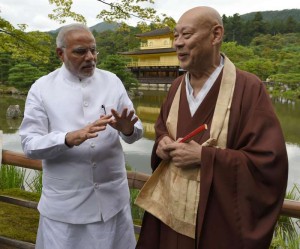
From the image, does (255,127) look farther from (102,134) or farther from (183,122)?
(102,134)

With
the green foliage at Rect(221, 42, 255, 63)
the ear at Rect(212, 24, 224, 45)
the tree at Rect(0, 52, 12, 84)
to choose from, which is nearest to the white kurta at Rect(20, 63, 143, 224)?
the ear at Rect(212, 24, 224, 45)

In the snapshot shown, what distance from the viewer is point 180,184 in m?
1.58

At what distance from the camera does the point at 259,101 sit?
143 centimetres

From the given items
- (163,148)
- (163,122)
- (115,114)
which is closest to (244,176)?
(163,148)

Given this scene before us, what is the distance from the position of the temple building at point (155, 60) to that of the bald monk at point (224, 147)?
2908 cm

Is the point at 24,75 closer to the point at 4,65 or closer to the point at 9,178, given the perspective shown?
the point at 4,65

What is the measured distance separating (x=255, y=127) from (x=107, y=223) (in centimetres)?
89

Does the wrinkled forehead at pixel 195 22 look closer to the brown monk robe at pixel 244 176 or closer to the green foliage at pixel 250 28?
the brown monk robe at pixel 244 176

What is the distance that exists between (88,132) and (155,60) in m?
32.8

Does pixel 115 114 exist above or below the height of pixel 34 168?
above

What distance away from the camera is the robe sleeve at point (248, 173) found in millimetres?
1392

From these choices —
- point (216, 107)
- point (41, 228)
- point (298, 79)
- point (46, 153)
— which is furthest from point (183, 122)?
point (298, 79)

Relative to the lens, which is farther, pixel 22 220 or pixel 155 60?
pixel 155 60

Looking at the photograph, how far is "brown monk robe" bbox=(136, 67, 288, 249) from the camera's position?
4.58ft
